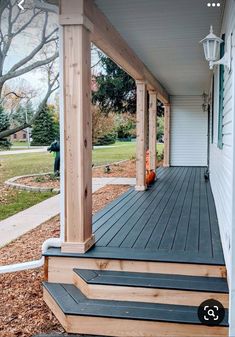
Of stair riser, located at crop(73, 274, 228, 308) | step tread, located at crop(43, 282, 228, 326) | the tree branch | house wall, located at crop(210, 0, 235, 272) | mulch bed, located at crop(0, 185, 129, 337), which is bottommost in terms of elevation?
mulch bed, located at crop(0, 185, 129, 337)

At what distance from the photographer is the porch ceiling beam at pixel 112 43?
12.6ft

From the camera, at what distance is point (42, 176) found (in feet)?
40.8

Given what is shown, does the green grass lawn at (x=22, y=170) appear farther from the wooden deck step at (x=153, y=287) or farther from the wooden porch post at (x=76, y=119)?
the wooden deck step at (x=153, y=287)

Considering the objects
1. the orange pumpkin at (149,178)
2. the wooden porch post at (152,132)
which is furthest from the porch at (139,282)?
the wooden porch post at (152,132)

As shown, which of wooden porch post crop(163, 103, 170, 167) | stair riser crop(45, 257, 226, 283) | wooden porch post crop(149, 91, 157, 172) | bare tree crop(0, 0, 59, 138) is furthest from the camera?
wooden porch post crop(163, 103, 170, 167)

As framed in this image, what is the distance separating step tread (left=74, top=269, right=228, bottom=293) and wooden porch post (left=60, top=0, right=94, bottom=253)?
301mm

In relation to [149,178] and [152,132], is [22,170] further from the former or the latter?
[149,178]

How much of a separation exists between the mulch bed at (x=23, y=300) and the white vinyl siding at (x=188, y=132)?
8.48 meters

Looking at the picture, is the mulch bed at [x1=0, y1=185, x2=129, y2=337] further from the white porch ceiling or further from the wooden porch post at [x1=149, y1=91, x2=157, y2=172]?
the wooden porch post at [x1=149, y1=91, x2=157, y2=172]

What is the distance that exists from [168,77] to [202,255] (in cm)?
654

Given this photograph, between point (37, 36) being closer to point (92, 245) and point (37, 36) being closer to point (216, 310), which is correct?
point (92, 245)

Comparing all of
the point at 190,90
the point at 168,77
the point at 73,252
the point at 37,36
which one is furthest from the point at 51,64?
the point at 73,252

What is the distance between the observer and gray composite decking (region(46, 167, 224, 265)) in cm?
341

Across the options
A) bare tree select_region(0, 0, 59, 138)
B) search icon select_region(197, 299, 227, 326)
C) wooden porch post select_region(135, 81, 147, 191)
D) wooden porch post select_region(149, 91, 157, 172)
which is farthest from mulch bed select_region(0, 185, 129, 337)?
bare tree select_region(0, 0, 59, 138)
